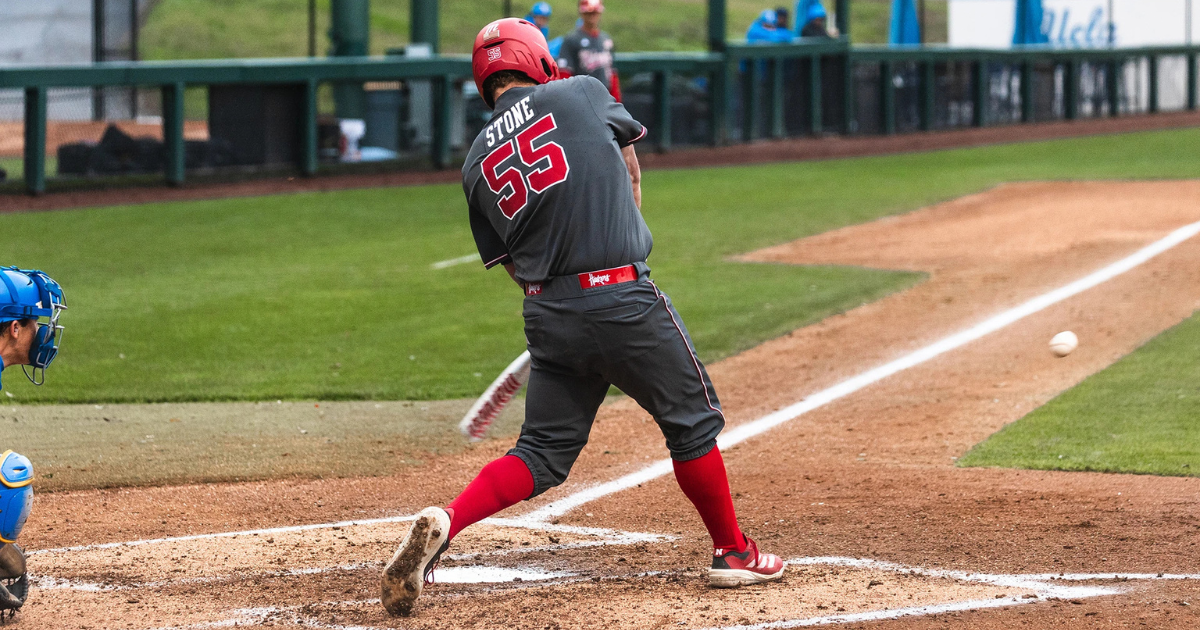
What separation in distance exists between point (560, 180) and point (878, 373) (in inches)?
166

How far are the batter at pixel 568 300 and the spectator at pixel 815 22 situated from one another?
1852 cm

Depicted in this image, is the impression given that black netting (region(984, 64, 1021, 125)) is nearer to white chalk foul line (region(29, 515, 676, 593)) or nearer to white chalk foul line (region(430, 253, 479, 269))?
white chalk foul line (region(430, 253, 479, 269))

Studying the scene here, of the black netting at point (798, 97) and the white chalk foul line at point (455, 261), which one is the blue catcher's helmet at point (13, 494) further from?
the black netting at point (798, 97)

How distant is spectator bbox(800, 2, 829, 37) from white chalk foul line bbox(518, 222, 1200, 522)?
11155 millimetres

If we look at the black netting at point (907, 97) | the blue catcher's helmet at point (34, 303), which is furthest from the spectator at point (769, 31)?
the blue catcher's helmet at point (34, 303)

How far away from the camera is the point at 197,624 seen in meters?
3.67

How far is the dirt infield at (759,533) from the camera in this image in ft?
12.3

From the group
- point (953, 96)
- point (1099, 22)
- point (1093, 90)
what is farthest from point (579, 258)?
point (1099, 22)

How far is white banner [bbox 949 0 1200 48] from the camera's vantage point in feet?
96.5

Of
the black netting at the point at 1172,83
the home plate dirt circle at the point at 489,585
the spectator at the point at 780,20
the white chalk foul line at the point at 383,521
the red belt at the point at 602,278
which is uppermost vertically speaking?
the spectator at the point at 780,20

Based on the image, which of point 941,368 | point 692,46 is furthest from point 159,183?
point 692,46

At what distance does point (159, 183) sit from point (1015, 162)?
12.1 meters

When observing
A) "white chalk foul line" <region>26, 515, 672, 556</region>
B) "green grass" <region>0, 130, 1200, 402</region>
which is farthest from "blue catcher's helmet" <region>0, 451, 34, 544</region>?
"green grass" <region>0, 130, 1200, 402</region>

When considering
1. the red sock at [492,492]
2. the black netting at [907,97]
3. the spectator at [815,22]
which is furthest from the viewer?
the black netting at [907,97]
